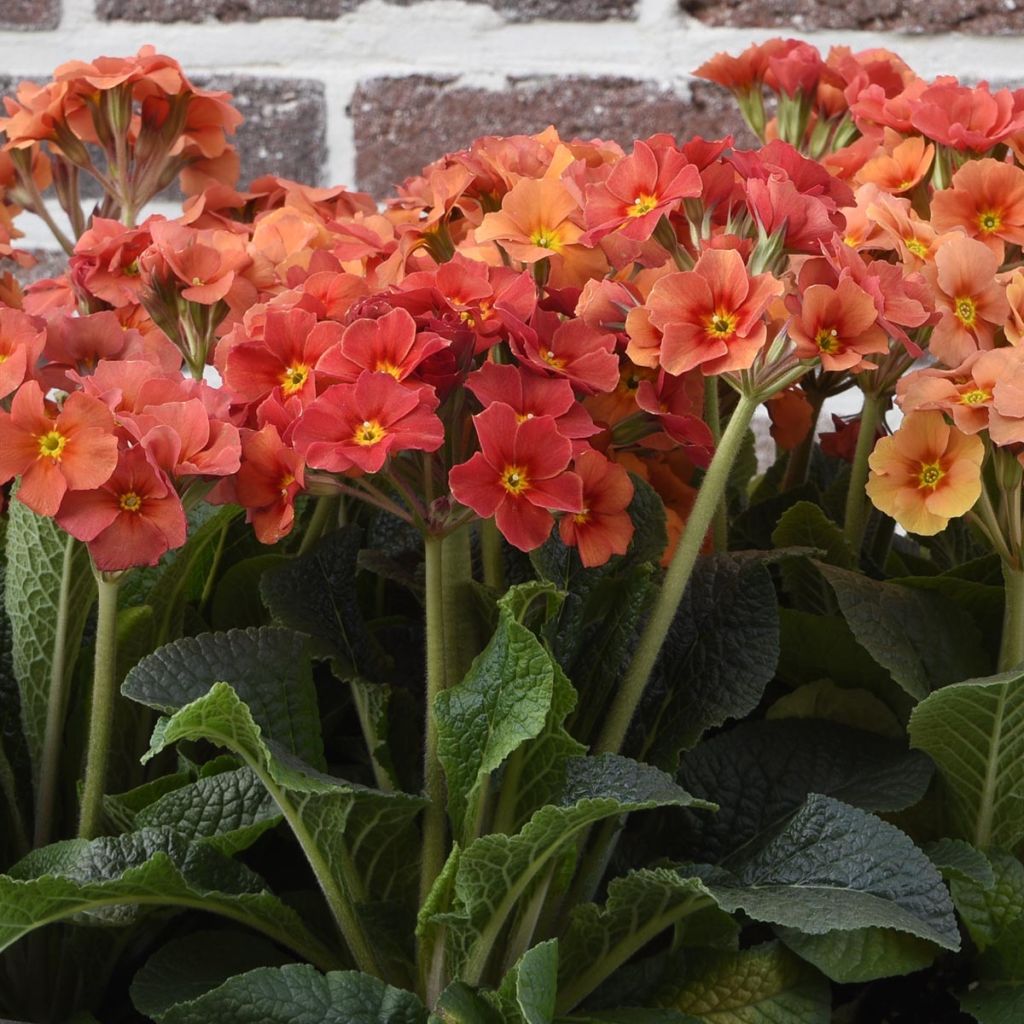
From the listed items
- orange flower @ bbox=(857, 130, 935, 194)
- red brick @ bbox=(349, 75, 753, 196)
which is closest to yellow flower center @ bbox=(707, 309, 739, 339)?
orange flower @ bbox=(857, 130, 935, 194)

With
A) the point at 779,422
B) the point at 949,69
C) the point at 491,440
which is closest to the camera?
the point at 491,440

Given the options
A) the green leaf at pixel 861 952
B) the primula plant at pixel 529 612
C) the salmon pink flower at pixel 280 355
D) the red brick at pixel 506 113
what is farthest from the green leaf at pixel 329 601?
the red brick at pixel 506 113

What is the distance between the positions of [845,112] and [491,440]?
1.34 feet

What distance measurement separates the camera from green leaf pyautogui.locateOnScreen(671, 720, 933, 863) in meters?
0.58

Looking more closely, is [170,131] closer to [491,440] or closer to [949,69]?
[491,440]

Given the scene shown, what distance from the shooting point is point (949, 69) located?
1.16m

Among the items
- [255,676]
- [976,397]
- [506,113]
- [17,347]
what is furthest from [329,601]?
[506,113]

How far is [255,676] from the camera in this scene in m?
0.54

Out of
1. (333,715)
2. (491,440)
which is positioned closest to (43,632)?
(333,715)

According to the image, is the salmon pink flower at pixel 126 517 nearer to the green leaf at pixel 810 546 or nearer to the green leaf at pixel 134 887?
the green leaf at pixel 134 887

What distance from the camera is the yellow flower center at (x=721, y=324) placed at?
1.60ft

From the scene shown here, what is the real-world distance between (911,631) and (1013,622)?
0.04m

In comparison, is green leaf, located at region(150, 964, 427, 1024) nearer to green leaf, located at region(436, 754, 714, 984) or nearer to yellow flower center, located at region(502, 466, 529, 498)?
green leaf, located at region(436, 754, 714, 984)

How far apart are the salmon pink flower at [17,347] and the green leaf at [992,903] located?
41 centimetres
